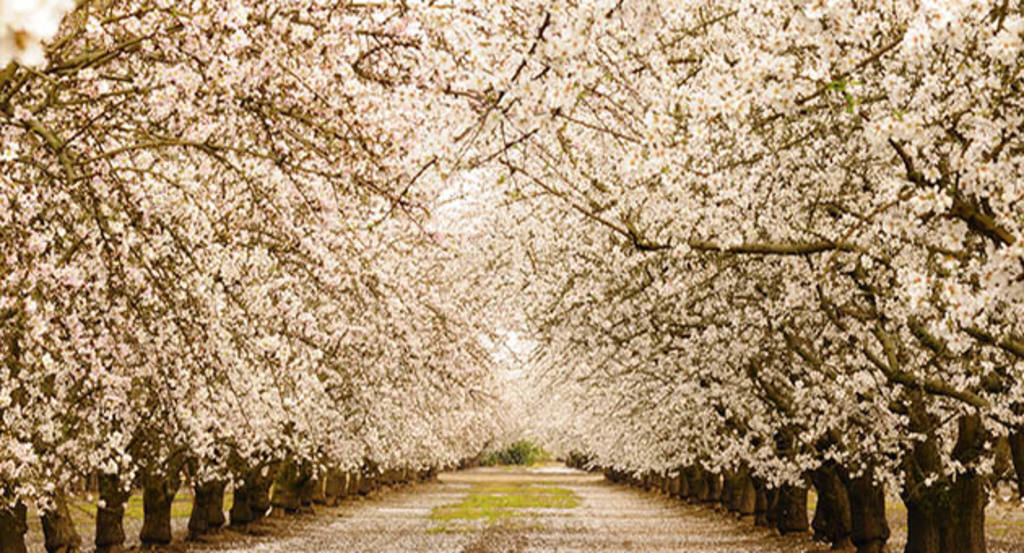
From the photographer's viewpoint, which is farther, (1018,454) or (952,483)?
(952,483)

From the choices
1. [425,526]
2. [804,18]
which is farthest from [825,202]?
[425,526]

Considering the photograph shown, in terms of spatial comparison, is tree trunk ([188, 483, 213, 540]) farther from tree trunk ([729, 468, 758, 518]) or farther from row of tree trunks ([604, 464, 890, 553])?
tree trunk ([729, 468, 758, 518])

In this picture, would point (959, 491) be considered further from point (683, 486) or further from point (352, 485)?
point (352, 485)

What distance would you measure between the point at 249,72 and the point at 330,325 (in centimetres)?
817

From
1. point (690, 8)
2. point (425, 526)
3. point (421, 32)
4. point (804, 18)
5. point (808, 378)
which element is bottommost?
point (425, 526)

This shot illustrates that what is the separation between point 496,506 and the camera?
49031 millimetres

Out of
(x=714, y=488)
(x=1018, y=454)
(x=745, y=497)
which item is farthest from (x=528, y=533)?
(x=1018, y=454)

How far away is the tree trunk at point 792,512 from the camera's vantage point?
3038 cm

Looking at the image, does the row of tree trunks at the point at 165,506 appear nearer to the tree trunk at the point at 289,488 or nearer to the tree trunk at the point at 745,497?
the tree trunk at the point at 289,488

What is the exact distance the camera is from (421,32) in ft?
32.3

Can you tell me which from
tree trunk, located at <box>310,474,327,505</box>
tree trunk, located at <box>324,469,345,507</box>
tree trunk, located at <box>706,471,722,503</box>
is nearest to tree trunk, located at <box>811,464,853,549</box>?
tree trunk, located at <box>706,471,722,503</box>

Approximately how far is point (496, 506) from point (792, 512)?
20.8 metres

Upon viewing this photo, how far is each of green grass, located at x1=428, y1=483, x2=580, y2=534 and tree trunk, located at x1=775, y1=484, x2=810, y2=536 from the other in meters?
9.90

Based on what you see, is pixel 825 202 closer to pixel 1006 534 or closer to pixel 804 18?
pixel 804 18
